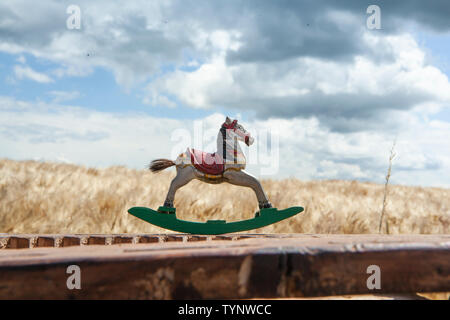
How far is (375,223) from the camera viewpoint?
4926 millimetres

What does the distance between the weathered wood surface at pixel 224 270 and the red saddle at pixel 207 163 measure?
1.50 m

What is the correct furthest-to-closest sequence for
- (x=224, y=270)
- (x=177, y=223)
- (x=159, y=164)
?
(x=159, y=164) → (x=177, y=223) → (x=224, y=270)

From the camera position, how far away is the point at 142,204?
4602 millimetres

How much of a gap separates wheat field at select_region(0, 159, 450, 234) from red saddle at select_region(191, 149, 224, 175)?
165 cm

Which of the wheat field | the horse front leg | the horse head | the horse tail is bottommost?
the wheat field

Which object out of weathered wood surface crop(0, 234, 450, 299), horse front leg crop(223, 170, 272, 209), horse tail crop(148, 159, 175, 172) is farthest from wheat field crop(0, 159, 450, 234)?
weathered wood surface crop(0, 234, 450, 299)

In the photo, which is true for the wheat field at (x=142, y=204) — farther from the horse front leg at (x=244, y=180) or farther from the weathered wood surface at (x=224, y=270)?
the weathered wood surface at (x=224, y=270)

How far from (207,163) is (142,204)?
6.40 feet

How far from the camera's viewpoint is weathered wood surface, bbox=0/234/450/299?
3.83 ft

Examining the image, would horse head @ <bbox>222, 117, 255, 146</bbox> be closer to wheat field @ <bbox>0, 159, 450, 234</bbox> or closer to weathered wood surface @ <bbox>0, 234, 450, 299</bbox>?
weathered wood surface @ <bbox>0, 234, 450, 299</bbox>

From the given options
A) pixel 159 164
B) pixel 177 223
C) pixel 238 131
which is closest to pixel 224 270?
pixel 177 223

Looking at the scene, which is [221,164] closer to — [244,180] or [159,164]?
[244,180]

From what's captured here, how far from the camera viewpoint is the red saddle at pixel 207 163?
2.86m

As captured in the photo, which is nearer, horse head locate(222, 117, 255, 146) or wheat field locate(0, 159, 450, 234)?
horse head locate(222, 117, 255, 146)
